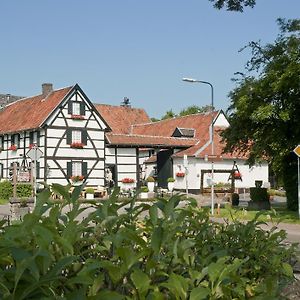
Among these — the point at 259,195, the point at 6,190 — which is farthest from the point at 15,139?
the point at 259,195

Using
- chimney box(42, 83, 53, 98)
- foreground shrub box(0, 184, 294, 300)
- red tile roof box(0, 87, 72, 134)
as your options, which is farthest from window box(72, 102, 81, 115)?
foreground shrub box(0, 184, 294, 300)

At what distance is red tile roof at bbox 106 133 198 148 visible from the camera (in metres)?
45.8

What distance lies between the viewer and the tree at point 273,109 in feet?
74.0

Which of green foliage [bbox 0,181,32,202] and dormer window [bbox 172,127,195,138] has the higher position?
dormer window [bbox 172,127,195,138]

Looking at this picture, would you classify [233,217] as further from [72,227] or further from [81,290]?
[81,290]

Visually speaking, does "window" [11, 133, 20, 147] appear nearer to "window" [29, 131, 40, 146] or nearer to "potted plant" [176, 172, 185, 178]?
"window" [29, 131, 40, 146]

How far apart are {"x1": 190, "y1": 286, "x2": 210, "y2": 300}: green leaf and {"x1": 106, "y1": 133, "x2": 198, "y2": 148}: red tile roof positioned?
141ft

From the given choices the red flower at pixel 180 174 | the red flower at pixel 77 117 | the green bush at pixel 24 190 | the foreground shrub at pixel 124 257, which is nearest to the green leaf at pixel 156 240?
the foreground shrub at pixel 124 257

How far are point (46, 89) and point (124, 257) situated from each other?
45720 mm

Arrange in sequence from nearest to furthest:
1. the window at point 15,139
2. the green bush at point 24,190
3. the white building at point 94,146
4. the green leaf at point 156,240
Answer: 1. the green leaf at point 156,240
2. the green bush at point 24,190
3. the white building at point 94,146
4. the window at point 15,139

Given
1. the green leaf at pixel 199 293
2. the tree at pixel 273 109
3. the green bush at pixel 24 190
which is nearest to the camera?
the green leaf at pixel 199 293

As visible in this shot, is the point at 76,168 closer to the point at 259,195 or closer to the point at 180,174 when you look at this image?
the point at 180,174

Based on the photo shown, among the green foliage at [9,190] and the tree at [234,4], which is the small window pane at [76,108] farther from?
the tree at [234,4]

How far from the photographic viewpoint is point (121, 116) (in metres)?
56.1
